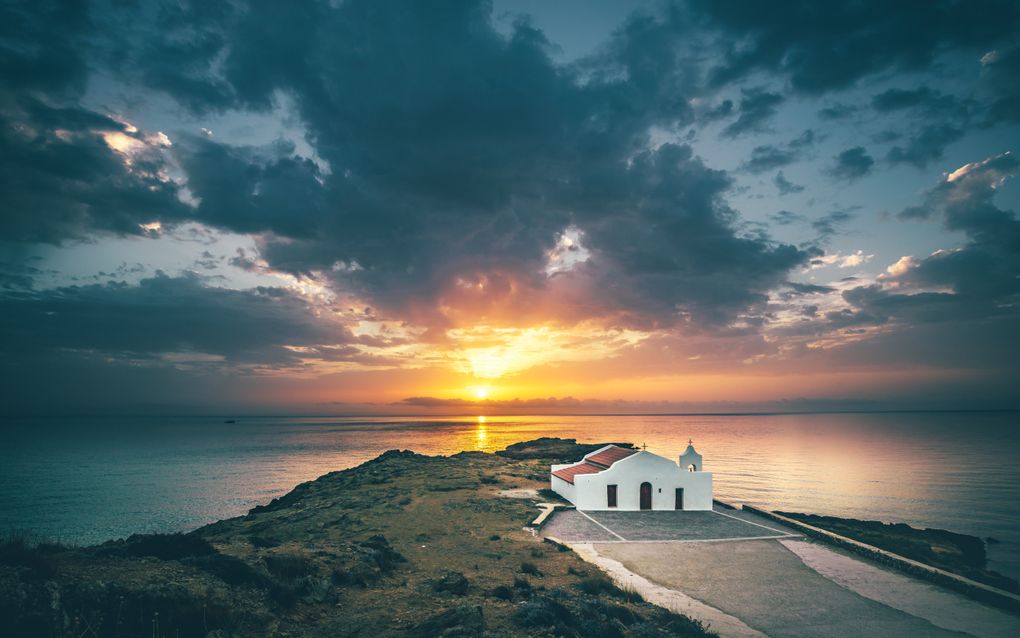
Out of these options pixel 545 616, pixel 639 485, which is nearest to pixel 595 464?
pixel 639 485

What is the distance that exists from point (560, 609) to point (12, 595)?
1341 centimetres

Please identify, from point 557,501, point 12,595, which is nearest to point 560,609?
point 12,595

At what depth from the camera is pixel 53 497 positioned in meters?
55.4

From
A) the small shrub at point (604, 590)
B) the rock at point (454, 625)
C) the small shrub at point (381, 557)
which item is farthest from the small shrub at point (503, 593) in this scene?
the small shrub at point (381, 557)

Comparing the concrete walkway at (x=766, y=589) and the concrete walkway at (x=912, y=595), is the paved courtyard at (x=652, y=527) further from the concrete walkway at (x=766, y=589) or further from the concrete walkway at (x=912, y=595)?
the concrete walkway at (x=912, y=595)

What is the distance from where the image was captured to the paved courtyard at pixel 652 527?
1153 inches

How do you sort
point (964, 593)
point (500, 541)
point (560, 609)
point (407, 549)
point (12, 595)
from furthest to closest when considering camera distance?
point (500, 541) < point (407, 549) < point (964, 593) < point (560, 609) < point (12, 595)

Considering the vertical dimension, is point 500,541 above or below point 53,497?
above

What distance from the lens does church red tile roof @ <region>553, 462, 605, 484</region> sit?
1630 inches

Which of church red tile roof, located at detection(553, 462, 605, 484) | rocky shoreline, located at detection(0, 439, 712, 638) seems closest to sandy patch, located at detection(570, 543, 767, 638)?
rocky shoreline, located at detection(0, 439, 712, 638)

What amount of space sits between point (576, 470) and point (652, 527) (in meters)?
12.4

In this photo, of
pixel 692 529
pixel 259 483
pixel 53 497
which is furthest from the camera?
pixel 259 483

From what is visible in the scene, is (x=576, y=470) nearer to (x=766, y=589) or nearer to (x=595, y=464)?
(x=595, y=464)

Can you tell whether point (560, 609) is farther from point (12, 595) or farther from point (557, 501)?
point (557, 501)
